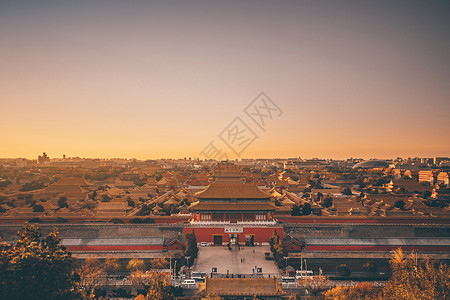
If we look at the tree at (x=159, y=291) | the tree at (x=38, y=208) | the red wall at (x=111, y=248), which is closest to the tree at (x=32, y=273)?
the tree at (x=159, y=291)

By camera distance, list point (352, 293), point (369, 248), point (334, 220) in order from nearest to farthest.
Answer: point (352, 293)
point (369, 248)
point (334, 220)

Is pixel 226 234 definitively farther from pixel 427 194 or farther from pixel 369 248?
pixel 427 194

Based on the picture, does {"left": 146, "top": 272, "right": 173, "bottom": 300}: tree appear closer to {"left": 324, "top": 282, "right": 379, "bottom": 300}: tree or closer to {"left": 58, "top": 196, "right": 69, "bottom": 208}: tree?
{"left": 324, "top": 282, "right": 379, "bottom": 300}: tree

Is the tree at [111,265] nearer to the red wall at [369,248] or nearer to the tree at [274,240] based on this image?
the tree at [274,240]

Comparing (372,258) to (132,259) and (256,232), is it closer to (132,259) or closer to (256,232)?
(256,232)

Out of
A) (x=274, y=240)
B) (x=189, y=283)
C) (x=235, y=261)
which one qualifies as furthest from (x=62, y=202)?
(x=274, y=240)
